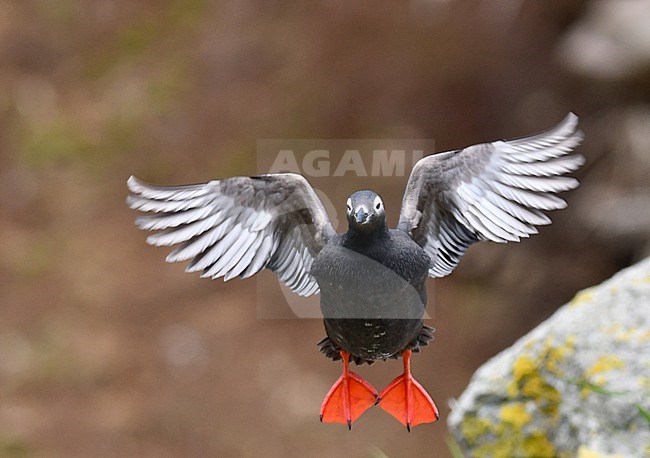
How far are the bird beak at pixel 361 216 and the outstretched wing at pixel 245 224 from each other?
0.54 m

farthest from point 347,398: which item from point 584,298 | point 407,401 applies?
point 584,298

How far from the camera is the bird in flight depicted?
2.58m

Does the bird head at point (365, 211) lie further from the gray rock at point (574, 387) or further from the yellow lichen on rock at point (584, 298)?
the yellow lichen on rock at point (584, 298)

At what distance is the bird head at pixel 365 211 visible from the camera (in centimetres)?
225

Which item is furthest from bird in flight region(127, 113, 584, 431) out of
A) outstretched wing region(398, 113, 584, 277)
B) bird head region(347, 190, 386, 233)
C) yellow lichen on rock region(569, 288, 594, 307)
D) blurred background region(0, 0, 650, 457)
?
blurred background region(0, 0, 650, 457)

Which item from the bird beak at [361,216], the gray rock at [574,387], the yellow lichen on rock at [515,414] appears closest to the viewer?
the bird beak at [361,216]

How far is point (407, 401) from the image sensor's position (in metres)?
3.08

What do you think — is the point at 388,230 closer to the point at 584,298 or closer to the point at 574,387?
the point at 574,387

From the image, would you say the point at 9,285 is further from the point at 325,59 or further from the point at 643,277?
the point at 643,277

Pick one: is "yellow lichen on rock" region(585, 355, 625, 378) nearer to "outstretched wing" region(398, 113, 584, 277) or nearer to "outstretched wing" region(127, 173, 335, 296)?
"outstretched wing" region(398, 113, 584, 277)

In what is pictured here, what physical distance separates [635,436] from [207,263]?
1.82 meters

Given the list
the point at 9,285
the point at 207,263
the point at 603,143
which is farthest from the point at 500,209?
the point at 9,285

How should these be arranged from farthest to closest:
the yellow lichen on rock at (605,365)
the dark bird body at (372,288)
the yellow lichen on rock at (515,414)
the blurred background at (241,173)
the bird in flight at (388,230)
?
1. the blurred background at (241,173)
2. the yellow lichen on rock at (515,414)
3. the yellow lichen on rock at (605,365)
4. the bird in flight at (388,230)
5. the dark bird body at (372,288)

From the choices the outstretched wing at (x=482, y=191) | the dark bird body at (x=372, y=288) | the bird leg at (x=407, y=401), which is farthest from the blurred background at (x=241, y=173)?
the dark bird body at (x=372, y=288)
